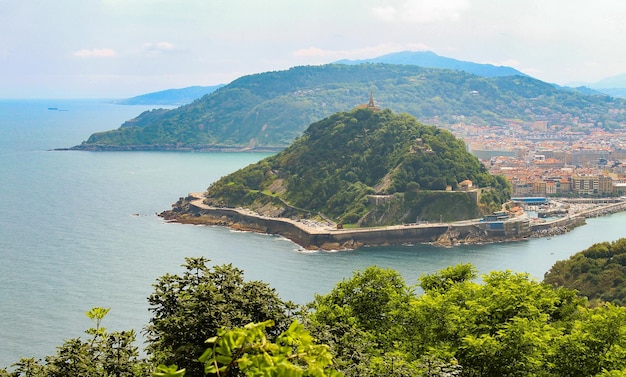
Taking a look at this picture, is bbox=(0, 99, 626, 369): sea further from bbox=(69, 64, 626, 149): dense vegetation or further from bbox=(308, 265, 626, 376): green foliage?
bbox=(69, 64, 626, 149): dense vegetation

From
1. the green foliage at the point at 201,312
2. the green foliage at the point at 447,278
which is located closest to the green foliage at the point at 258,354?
the green foliage at the point at 201,312

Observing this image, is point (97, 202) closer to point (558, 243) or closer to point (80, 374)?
point (558, 243)

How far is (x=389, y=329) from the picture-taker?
52.4 ft

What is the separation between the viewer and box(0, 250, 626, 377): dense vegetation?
408 inches

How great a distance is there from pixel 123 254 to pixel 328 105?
89.3m

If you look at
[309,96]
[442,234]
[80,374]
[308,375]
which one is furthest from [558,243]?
[309,96]

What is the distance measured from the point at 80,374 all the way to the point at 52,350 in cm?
1588

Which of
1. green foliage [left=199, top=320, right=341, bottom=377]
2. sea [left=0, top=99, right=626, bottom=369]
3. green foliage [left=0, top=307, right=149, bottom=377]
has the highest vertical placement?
green foliage [left=199, top=320, right=341, bottom=377]

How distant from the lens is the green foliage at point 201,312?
998 cm

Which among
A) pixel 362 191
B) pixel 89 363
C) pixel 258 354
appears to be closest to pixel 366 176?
pixel 362 191

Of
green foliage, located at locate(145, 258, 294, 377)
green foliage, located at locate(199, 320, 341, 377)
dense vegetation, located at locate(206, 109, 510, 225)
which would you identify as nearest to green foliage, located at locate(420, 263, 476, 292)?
green foliage, located at locate(145, 258, 294, 377)

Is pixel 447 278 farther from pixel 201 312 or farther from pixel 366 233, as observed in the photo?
pixel 366 233

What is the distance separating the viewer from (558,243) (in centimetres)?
4803

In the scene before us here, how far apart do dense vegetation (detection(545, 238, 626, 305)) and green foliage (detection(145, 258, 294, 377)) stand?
73.7 feet
